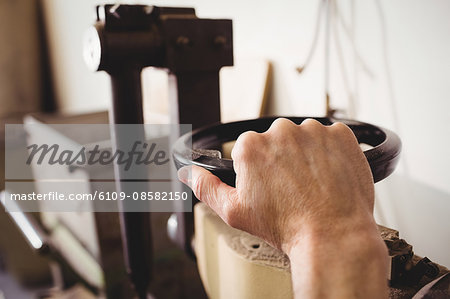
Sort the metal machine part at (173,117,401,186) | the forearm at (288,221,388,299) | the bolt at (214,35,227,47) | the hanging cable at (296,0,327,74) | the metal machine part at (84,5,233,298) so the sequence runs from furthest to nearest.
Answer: the hanging cable at (296,0,327,74) < the bolt at (214,35,227,47) < the metal machine part at (84,5,233,298) < the metal machine part at (173,117,401,186) < the forearm at (288,221,388,299)

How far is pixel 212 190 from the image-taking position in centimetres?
61

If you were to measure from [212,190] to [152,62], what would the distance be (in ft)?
1.82

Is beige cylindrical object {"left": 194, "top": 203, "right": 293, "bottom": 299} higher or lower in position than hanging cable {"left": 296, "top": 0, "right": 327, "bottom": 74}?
lower

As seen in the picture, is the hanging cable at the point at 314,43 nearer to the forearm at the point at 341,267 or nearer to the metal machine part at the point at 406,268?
the metal machine part at the point at 406,268

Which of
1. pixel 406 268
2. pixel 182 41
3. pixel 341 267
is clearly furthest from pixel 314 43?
pixel 341 267

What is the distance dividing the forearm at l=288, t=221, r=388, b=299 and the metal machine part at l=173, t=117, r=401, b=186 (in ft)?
0.52

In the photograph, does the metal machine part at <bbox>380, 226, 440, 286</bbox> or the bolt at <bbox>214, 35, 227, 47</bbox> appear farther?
the bolt at <bbox>214, 35, 227, 47</bbox>

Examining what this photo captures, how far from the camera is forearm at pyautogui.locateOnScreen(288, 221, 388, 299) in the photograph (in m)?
0.51

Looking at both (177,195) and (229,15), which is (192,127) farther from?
(229,15)

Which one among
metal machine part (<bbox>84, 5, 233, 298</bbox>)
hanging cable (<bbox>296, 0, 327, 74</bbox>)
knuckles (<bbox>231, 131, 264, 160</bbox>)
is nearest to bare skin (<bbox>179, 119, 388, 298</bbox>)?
knuckles (<bbox>231, 131, 264, 160</bbox>)

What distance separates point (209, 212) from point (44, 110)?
11.2ft

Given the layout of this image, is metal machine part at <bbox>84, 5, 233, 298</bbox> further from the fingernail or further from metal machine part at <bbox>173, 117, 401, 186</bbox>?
the fingernail

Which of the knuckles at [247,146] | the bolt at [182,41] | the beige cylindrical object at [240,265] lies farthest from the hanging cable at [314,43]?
the knuckles at [247,146]

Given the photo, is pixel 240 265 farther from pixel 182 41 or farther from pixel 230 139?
pixel 182 41
